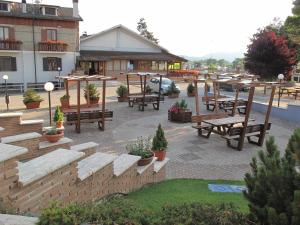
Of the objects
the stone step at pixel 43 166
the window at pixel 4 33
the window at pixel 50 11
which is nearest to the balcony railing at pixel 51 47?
the window at pixel 4 33

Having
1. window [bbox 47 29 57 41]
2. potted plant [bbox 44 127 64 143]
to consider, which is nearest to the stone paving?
potted plant [bbox 44 127 64 143]

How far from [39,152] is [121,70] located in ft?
109

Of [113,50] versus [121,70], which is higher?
[113,50]

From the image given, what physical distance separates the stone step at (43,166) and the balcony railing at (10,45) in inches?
1095

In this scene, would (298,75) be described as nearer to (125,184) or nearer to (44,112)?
(44,112)

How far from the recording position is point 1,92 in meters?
27.3

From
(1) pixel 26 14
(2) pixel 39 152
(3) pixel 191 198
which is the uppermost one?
(1) pixel 26 14

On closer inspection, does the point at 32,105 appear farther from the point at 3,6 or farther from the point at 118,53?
the point at 118,53

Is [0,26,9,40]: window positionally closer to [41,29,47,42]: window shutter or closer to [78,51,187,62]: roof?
[41,29,47,42]: window shutter

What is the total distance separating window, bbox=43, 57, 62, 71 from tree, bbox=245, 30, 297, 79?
20914 millimetres

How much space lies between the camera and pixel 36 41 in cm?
3100

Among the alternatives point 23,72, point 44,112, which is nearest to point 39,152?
point 44,112

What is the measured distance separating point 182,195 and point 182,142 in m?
5.45

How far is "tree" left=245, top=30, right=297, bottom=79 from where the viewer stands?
3175 centimetres
